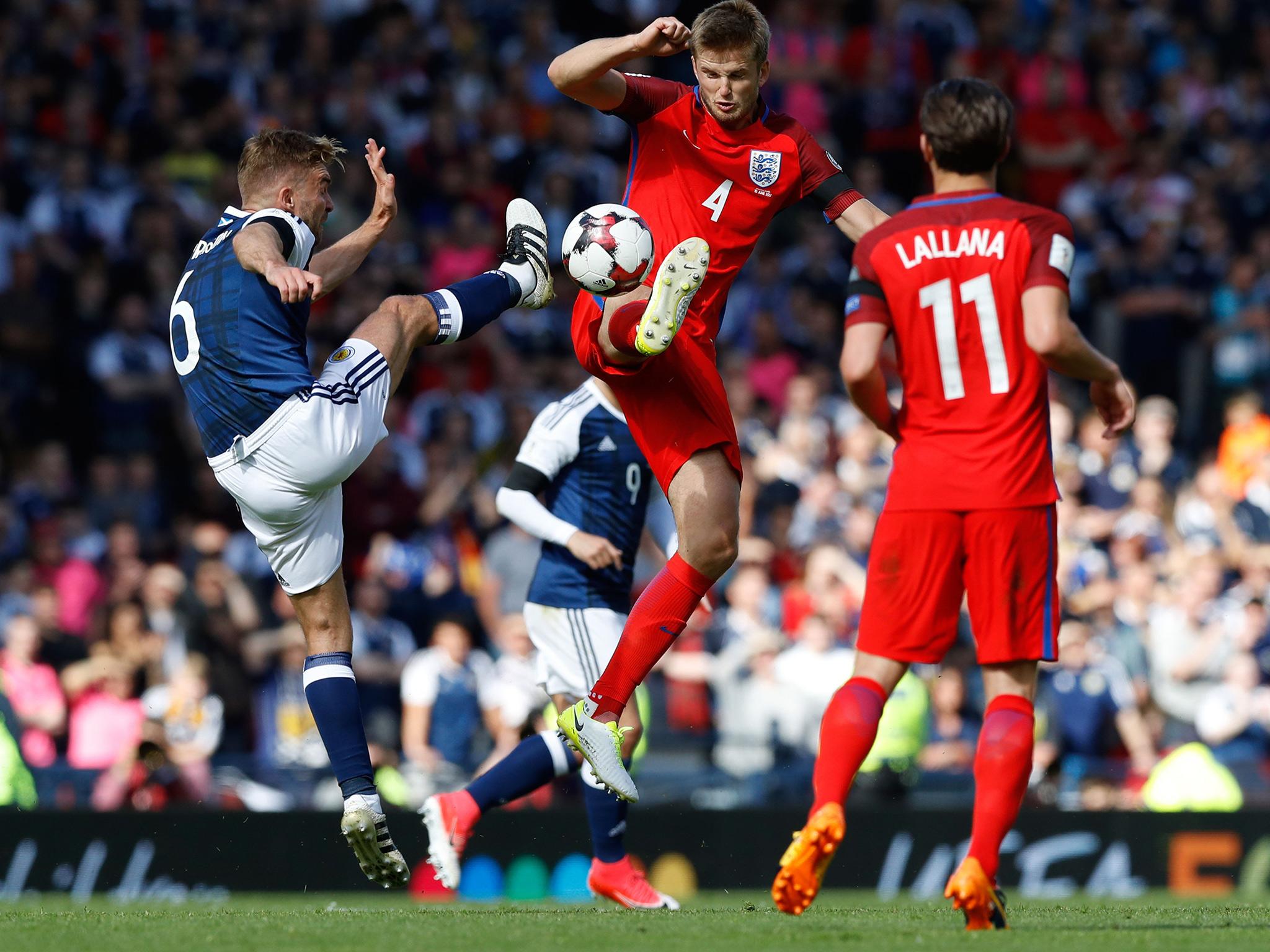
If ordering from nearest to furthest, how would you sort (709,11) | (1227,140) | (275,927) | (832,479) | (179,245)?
(275,927) < (709,11) < (832,479) < (179,245) < (1227,140)

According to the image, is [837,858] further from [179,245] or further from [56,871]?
[179,245]

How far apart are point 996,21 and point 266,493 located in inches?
517

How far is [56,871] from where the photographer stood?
1063cm

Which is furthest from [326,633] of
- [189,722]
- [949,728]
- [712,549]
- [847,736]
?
[949,728]

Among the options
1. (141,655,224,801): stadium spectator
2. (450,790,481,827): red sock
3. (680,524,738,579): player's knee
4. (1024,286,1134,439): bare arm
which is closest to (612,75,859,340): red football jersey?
(680,524,738,579): player's knee

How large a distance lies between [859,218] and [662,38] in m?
1.09

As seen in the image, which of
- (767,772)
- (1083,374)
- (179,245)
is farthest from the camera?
(179,245)

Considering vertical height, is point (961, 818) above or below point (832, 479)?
below

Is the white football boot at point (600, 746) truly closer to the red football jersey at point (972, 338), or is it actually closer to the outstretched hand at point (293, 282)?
the red football jersey at point (972, 338)

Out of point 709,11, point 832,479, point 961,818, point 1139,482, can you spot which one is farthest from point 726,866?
point 709,11

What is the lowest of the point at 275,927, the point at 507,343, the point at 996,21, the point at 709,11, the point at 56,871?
the point at 56,871

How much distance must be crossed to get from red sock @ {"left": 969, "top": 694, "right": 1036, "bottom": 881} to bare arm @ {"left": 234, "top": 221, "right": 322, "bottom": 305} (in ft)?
8.91

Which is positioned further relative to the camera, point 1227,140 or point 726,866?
point 1227,140

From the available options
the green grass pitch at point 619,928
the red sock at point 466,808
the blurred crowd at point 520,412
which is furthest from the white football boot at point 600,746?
the blurred crowd at point 520,412
